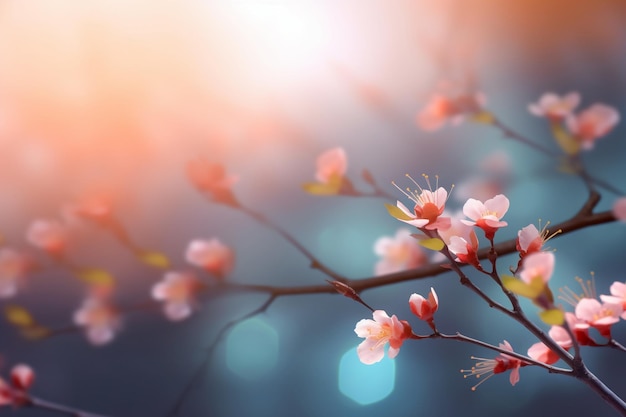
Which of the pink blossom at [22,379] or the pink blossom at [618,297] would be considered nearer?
the pink blossom at [618,297]

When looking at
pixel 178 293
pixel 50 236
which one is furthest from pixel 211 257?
pixel 50 236

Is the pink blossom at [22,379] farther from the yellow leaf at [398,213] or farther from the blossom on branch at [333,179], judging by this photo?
the yellow leaf at [398,213]

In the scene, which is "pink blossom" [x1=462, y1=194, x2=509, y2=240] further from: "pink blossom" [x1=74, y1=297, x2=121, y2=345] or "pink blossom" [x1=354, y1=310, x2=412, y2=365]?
"pink blossom" [x1=74, y1=297, x2=121, y2=345]

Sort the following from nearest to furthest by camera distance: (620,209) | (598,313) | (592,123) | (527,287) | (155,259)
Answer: (527,287), (598,313), (620,209), (592,123), (155,259)

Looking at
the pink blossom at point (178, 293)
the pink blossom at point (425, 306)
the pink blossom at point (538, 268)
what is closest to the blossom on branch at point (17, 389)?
the pink blossom at point (178, 293)

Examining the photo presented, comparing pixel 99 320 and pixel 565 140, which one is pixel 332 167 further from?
pixel 99 320

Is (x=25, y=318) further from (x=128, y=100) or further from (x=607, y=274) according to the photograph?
(x=607, y=274)

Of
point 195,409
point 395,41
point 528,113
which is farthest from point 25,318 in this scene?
point 528,113
